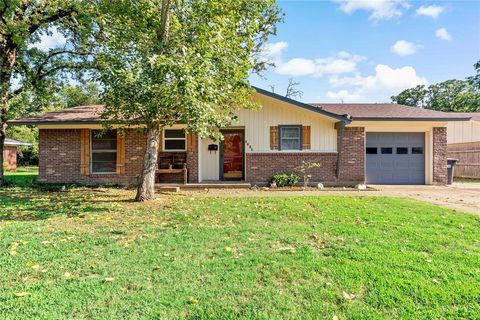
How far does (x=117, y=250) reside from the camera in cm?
437

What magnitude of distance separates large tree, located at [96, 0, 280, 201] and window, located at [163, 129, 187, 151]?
4112 millimetres

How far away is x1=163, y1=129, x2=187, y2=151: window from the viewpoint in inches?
493

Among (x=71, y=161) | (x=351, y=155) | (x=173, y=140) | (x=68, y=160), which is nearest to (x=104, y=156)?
(x=71, y=161)

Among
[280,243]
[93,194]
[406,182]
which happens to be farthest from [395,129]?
[93,194]

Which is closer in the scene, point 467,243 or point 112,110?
point 467,243

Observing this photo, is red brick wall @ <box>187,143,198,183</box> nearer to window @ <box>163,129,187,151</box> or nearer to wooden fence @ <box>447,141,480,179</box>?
window @ <box>163,129,187,151</box>

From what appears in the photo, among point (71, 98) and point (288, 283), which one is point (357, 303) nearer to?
point (288, 283)

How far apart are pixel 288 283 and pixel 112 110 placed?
23.8 ft

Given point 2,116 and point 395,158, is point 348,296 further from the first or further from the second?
point 2,116

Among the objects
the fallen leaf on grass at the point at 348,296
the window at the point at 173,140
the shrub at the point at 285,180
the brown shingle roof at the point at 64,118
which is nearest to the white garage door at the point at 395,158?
the shrub at the point at 285,180

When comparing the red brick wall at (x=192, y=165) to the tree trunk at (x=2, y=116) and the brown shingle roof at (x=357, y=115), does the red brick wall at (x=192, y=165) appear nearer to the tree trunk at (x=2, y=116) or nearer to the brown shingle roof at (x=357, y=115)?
the brown shingle roof at (x=357, y=115)

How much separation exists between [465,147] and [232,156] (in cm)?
1444

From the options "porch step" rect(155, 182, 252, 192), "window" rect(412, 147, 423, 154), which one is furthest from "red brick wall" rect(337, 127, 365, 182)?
"porch step" rect(155, 182, 252, 192)

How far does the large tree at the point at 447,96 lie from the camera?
119 ft
